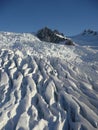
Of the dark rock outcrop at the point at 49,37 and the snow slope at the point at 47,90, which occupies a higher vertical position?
the dark rock outcrop at the point at 49,37

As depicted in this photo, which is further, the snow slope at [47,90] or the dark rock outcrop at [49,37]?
the dark rock outcrop at [49,37]

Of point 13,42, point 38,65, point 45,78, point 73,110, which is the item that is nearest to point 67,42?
point 13,42

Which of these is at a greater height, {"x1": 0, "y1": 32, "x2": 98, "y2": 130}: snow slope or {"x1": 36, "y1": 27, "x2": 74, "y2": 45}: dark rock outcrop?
{"x1": 36, "y1": 27, "x2": 74, "y2": 45}: dark rock outcrop

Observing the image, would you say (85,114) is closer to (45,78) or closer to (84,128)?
(84,128)

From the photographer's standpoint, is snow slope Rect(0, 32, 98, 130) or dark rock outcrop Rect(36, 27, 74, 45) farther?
dark rock outcrop Rect(36, 27, 74, 45)

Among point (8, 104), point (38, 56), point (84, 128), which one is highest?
point (38, 56)

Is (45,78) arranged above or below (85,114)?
above

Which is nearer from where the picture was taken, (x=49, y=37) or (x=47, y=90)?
(x=47, y=90)

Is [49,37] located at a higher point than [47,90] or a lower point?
higher
